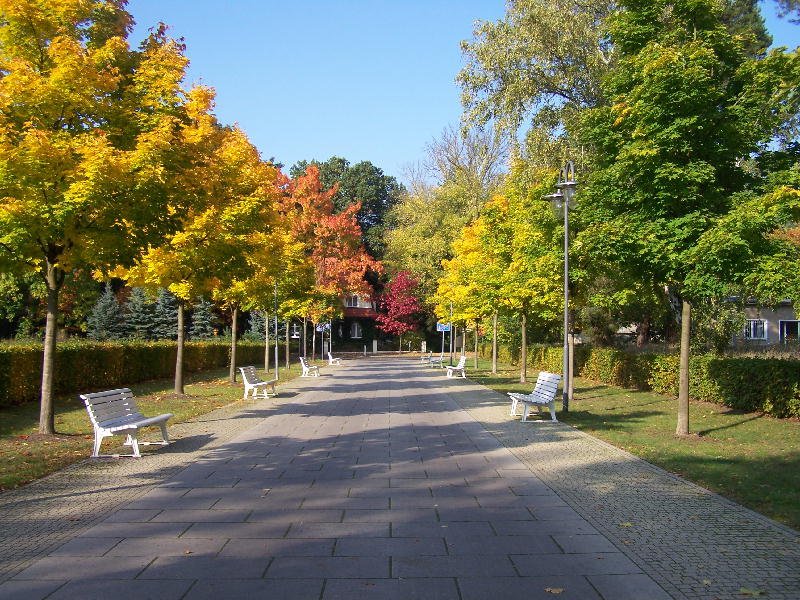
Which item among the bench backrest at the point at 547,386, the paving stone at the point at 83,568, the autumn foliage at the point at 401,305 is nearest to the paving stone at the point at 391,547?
the paving stone at the point at 83,568

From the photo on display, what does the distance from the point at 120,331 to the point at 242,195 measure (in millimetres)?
31735

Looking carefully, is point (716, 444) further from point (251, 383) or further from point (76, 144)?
point (251, 383)

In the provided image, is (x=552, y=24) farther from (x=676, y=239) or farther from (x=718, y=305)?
(x=676, y=239)

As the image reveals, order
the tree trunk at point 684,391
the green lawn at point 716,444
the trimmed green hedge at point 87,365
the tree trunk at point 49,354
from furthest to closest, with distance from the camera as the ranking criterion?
1. the trimmed green hedge at point 87,365
2. the tree trunk at point 684,391
3. the tree trunk at point 49,354
4. the green lawn at point 716,444

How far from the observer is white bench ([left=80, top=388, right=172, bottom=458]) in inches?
371

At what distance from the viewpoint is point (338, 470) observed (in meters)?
8.84

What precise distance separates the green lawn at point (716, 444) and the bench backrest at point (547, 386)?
750 millimetres

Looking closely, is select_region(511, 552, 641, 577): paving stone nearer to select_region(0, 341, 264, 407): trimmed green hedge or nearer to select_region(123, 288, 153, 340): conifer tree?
select_region(0, 341, 264, 407): trimmed green hedge

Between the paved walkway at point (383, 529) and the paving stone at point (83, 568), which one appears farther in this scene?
the paving stone at point (83, 568)

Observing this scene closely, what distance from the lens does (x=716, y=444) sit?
10984mm

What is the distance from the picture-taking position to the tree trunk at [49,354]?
1109cm

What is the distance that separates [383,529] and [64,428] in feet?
29.1

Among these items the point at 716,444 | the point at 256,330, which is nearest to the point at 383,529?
the point at 716,444

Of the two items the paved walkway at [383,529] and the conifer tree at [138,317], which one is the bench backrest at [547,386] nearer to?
the paved walkway at [383,529]
